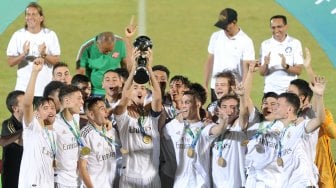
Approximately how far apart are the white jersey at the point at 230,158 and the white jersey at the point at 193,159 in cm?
7

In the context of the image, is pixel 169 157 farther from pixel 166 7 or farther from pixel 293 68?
pixel 166 7

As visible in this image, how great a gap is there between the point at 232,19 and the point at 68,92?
3.18 m

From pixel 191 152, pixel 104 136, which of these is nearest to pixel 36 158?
pixel 104 136

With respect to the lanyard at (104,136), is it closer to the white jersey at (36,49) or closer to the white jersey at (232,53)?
the white jersey at (36,49)

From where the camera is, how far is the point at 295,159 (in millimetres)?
10508

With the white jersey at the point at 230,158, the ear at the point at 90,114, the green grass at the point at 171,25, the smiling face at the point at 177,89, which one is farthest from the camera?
the green grass at the point at 171,25

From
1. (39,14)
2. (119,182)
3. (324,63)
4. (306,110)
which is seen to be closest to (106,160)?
(119,182)

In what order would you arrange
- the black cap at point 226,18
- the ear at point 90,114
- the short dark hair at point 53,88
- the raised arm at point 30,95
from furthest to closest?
the black cap at point 226,18, the short dark hair at point 53,88, the ear at point 90,114, the raised arm at point 30,95

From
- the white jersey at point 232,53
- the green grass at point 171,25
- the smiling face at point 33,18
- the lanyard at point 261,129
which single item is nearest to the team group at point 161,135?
the lanyard at point 261,129

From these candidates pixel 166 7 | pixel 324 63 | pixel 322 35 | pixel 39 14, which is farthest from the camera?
pixel 166 7

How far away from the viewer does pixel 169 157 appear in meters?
11.0

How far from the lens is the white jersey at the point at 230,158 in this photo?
1067 centimetres

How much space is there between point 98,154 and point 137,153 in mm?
375

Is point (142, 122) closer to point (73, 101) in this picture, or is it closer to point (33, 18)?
point (73, 101)
